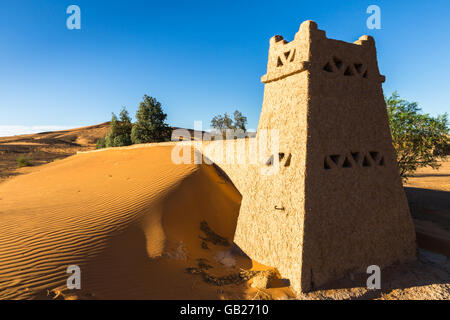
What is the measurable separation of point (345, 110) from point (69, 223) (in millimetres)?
8952

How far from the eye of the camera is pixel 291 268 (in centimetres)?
565

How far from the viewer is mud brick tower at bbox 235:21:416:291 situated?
5.68m

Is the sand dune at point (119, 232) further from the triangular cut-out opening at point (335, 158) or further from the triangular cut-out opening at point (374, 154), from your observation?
the triangular cut-out opening at point (374, 154)

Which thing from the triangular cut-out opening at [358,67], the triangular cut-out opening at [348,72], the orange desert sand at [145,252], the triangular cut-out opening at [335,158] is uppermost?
the triangular cut-out opening at [358,67]

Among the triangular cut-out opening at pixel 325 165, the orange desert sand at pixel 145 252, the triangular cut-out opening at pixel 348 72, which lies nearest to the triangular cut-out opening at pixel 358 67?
the triangular cut-out opening at pixel 348 72

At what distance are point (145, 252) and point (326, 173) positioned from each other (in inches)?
214

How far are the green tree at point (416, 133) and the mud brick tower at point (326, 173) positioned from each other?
750cm

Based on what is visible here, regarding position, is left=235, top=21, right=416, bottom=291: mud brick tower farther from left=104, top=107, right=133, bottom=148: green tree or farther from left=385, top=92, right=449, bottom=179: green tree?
left=104, top=107, right=133, bottom=148: green tree

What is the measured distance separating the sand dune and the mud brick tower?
2037mm

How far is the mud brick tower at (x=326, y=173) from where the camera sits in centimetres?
568

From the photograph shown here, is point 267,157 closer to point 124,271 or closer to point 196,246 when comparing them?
point 196,246

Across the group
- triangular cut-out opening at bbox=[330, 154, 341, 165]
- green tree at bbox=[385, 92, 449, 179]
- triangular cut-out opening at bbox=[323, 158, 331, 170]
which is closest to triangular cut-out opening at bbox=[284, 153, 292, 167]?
triangular cut-out opening at bbox=[323, 158, 331, 170]

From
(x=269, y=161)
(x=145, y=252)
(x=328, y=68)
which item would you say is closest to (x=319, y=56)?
(x=328, y=68)
